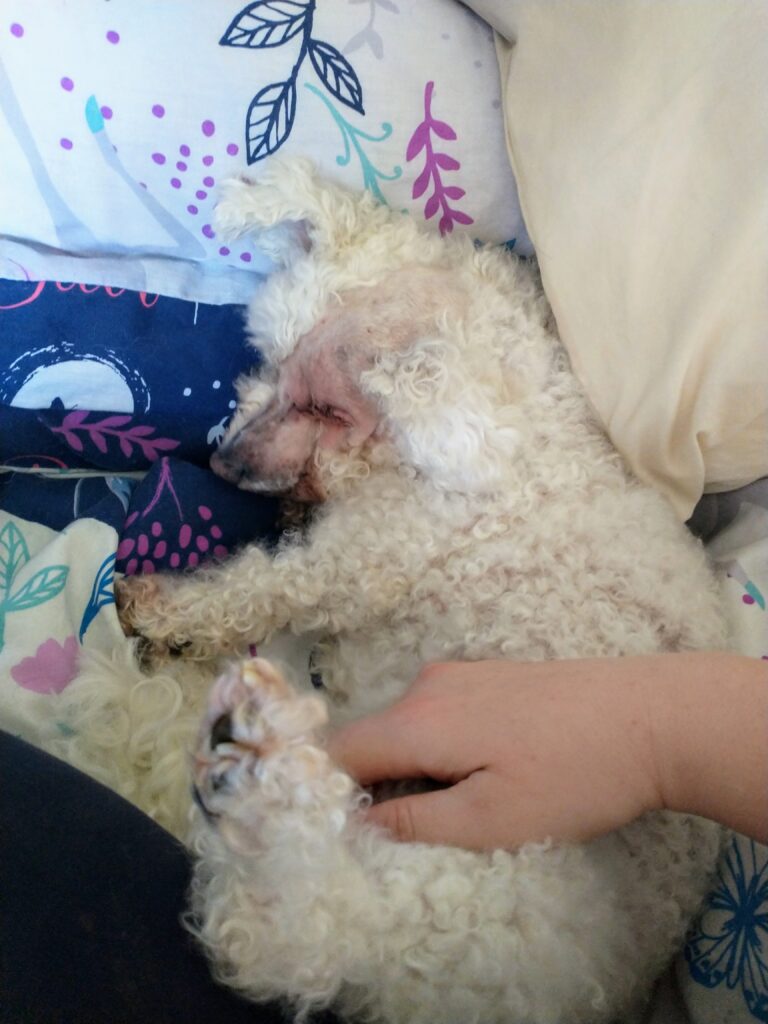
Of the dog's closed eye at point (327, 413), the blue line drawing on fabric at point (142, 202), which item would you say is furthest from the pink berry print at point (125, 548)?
the blue line drawing on fabric at point (142, 202)

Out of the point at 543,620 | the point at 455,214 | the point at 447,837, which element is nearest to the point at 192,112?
the point at 455,214

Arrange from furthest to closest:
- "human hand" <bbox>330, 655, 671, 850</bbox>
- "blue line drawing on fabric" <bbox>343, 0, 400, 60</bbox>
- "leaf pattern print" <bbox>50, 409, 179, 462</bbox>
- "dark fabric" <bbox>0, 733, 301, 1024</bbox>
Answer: "leaf pattern print" <bbox>50, 409, 179, 462</bbox>, "blue line drawing on fabric" <bbox>343, 0, 400, 60</bbox>, "human hand" <bbox>330, 655, 671, 850</bbox>, "dark fabric" <bbox>0, 733, 301, 1024</bbox>

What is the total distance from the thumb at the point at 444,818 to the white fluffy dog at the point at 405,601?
0.01 meters

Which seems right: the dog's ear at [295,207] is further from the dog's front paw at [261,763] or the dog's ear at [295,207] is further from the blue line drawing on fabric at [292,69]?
the dog's front paw at [261,763]

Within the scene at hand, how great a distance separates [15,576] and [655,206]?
921 mm

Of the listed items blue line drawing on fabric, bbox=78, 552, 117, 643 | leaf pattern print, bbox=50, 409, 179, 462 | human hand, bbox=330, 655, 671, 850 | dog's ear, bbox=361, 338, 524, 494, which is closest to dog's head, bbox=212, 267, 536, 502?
dog's ear, bbox=361, 338, 524, 494

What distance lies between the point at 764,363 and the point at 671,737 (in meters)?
0.50

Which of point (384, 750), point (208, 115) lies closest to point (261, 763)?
point (384, 750)

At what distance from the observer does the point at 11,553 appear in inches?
40.7

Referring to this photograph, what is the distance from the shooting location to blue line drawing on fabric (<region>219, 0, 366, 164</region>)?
3.20 ft

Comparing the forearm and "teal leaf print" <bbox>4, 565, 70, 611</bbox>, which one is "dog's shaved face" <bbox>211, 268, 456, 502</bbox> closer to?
"teal leaf print" <bbox>4, 565, 70, 611</bbox>

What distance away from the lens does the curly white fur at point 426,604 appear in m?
0.66

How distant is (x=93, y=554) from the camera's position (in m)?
1.03

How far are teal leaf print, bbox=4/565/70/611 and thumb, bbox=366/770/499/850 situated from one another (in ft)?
1.66
